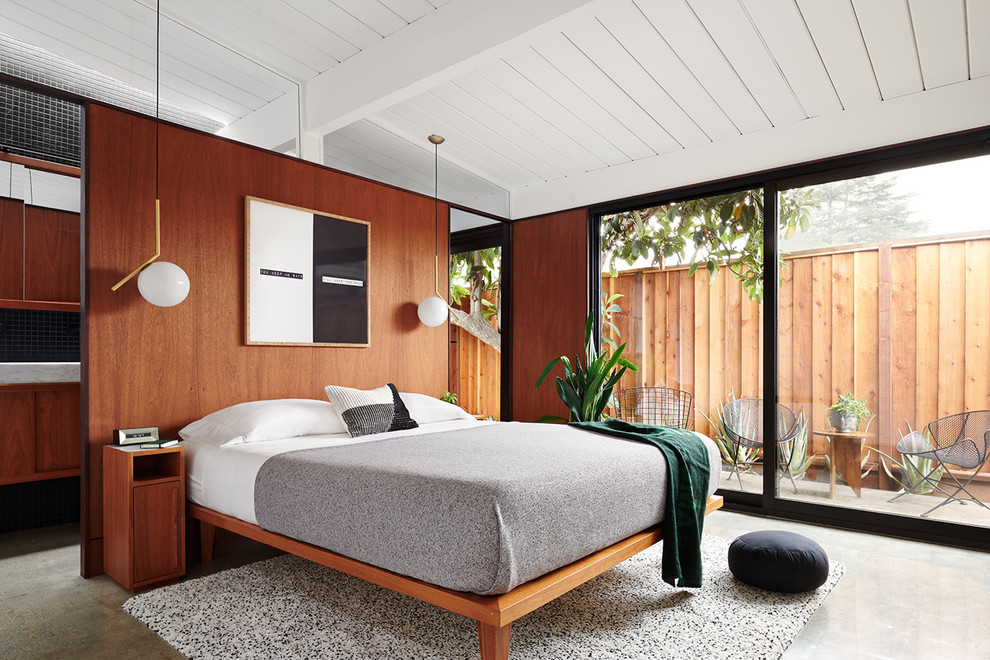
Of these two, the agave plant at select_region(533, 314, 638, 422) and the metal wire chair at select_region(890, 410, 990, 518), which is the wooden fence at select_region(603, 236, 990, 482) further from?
the agave plant at select_region(533, 314, 638, 422)

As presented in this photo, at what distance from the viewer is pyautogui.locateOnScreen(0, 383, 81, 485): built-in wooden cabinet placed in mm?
3365

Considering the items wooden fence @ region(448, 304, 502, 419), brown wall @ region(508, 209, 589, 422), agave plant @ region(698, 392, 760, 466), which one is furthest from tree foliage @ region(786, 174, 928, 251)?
wooden fence @ region(448, 304, 502, 419)

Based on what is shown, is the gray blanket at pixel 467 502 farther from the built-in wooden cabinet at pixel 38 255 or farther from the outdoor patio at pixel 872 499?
the built-in wooden cabinet at pixel 38 255

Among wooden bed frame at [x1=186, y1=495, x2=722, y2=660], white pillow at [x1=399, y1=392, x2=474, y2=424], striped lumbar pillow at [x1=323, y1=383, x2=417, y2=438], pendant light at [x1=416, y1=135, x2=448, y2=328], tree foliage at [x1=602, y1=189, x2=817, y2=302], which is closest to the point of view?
wooden bed frame at [x1=186, y1=495, x2=722, y2=660]

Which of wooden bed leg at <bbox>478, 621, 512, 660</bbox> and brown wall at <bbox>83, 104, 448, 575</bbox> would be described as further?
brown wall at <bbox>83, 104, 448, 575</bbox>

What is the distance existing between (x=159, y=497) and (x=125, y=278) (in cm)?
105

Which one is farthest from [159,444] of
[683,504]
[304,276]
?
[683,504]

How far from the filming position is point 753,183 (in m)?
3.91

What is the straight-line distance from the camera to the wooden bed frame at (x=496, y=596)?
1.68 metres

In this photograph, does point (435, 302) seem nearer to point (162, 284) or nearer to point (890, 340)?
point (162, 284)

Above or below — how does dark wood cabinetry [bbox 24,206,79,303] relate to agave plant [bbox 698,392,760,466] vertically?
above

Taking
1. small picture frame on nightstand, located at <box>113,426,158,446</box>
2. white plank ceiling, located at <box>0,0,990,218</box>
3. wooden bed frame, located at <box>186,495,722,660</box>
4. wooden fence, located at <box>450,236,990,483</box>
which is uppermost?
white plank ceiling, located at <box>0,0,990,218</box>

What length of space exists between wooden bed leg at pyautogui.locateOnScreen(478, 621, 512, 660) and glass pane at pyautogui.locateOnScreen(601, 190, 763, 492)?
8.97 feet

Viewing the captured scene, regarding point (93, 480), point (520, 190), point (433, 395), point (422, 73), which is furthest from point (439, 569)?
point (520, 190)
